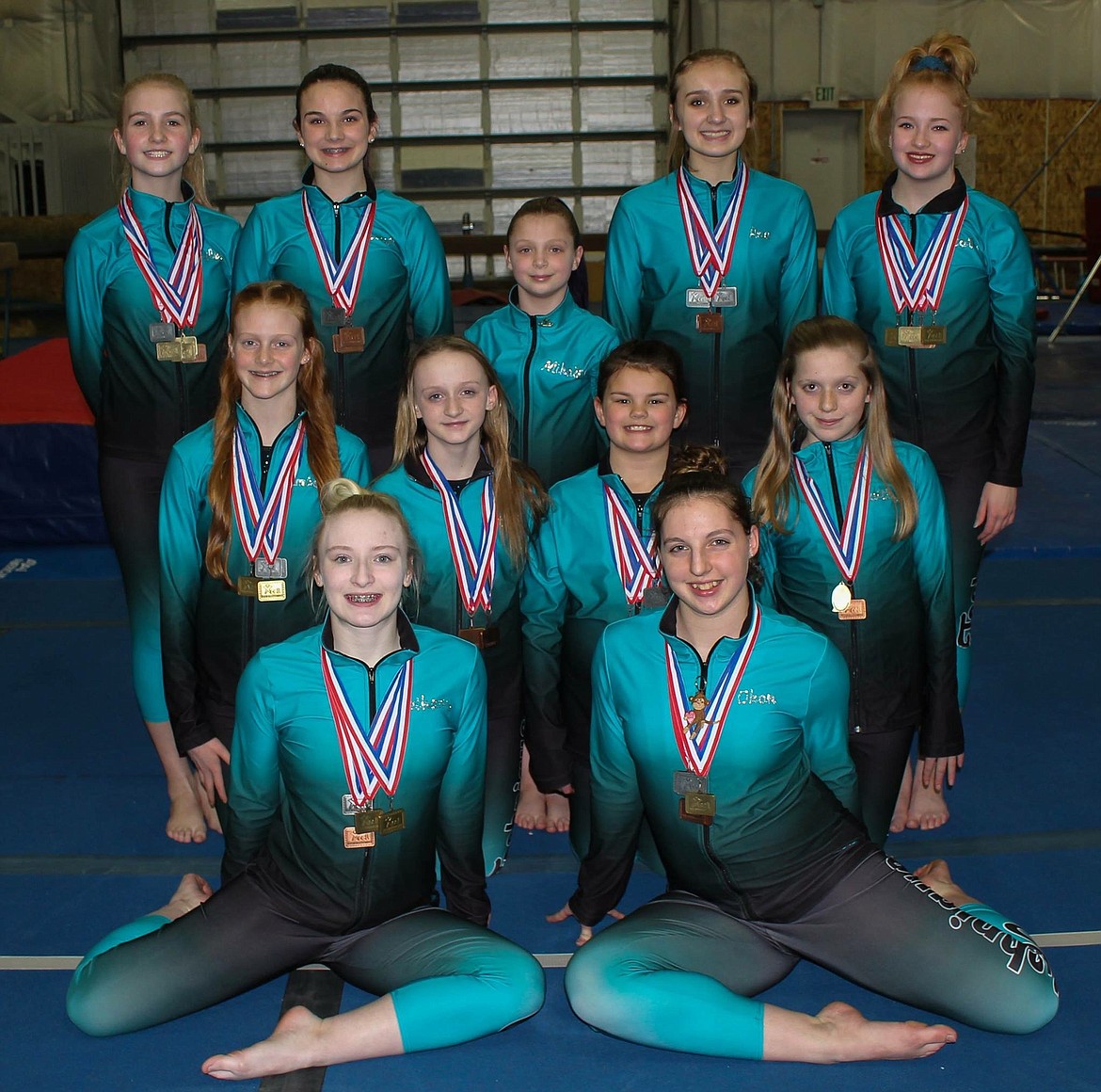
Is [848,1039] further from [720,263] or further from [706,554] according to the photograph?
[720,263]

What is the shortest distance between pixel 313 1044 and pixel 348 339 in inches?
68.1

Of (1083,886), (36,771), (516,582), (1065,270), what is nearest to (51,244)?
(36,771)

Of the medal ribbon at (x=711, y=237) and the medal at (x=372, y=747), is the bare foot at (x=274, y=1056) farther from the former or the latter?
the medal ribbon at (x=711, y=237)

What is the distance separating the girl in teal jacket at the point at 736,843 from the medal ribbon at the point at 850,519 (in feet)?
1.17

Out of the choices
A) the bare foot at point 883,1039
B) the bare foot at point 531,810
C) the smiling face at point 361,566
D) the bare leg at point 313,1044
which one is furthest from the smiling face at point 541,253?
the bare foot at point 883,1039

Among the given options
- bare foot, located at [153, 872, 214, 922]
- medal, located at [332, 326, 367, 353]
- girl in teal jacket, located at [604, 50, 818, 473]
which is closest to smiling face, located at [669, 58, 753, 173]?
girl in teal jacket, located at [604, 50, 818, 473]

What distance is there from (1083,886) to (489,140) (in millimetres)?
12900

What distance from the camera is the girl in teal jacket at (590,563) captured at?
3.08 metres

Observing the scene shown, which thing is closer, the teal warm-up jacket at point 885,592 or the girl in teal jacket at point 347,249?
the teal warm-up jacket at point 885,592

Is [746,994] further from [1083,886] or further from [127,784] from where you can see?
[127,784]

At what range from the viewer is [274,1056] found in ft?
→ 7.81

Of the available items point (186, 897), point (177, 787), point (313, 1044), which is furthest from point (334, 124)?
point (313, 1044)

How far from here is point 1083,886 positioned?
3.05 meters

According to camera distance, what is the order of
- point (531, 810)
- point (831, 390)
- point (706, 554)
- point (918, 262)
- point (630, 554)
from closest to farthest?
point (706, 554)
point (831, 390)
point (630, 554)
point (918, 262)
point (531, 810)
